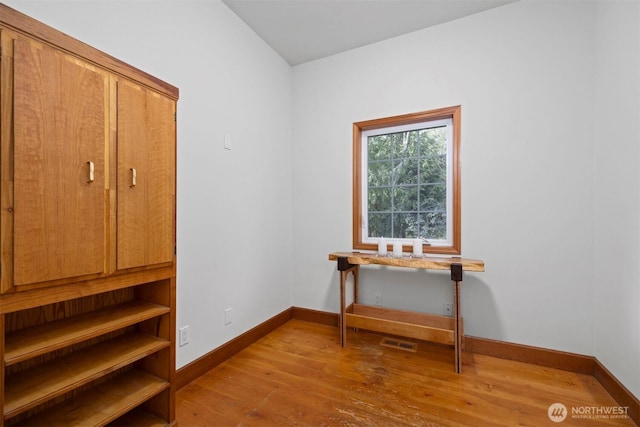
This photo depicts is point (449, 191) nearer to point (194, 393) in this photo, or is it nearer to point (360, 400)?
point (360, 400)

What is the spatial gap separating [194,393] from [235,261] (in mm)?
896

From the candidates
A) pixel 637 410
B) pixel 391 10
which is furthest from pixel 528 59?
pixel 637 410

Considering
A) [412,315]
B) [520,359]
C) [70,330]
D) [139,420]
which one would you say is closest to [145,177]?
[70,330]

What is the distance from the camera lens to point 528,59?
2018mm

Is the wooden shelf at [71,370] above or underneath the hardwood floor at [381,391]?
above

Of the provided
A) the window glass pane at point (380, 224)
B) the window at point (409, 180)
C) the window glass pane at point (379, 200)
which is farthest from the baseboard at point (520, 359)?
the window glass pane at point (379, 200)

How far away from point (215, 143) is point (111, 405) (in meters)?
1.59

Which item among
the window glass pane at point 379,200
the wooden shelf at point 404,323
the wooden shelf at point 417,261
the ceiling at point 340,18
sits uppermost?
the ceiling at point 340,18

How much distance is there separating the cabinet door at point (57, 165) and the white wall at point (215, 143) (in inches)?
19.7

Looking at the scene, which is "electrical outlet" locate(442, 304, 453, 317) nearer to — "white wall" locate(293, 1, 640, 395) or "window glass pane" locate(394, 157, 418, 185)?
"white wall" locate(293, 1, 640, 395)

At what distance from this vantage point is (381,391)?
1670 millimetres

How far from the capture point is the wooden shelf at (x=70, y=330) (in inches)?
36.4

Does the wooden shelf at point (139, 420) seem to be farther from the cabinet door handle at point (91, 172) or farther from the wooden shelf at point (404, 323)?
the wooden shelf at point (404, 323)

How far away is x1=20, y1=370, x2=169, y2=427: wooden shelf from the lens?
3.59ft
